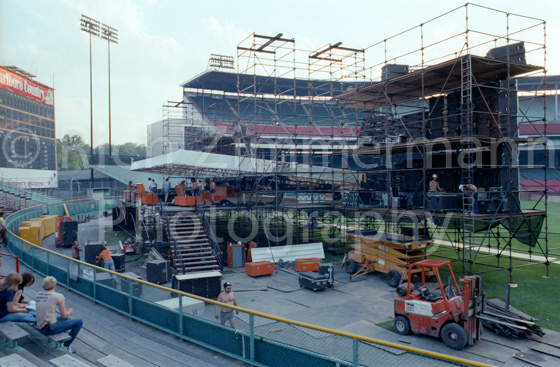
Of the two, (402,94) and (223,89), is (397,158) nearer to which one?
(402,94)

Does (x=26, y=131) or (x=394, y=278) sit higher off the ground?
(x=26, y=131)

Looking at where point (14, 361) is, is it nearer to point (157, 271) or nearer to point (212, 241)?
point (157, 271)

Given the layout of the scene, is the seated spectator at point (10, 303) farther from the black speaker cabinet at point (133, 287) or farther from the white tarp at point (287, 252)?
the white tarp at point (287, 252)

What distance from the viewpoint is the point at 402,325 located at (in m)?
11.2

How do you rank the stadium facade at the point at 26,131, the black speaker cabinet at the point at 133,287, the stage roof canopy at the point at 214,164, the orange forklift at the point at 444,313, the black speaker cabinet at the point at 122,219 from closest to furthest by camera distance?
1. the black speaker cabinet at the point at 133,287
2. the orange forklift at the point at 444,313
3. the stage roof canopy at the point at 214,164
4. the black speaker cabinet at the point at 122,219
5. the stadium facade at the point at 26,131

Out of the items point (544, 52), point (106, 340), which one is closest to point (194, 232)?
point (106, 340)

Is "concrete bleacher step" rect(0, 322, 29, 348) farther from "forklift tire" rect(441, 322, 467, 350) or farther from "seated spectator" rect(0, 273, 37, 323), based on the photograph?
"forklift tire" rect(441, 322, 467, 350)

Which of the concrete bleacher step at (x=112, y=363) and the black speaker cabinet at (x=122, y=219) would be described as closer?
the concrete bleacher step at (x=112, y=363)

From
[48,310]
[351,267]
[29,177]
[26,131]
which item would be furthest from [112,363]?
[26,131]

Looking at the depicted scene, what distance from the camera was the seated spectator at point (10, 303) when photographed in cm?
731

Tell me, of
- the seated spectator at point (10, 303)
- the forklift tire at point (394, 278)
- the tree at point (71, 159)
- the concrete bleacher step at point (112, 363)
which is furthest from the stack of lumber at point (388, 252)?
the tree at point (71, 159)

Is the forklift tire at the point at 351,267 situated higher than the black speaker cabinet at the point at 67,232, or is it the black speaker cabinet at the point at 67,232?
the black speaker cabinet at the point at 67,232

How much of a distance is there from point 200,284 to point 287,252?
343 inches

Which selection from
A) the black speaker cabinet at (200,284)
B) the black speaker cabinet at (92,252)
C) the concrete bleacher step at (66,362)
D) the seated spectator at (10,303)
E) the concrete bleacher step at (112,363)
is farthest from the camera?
the black speaker cabinet at (92,252)
